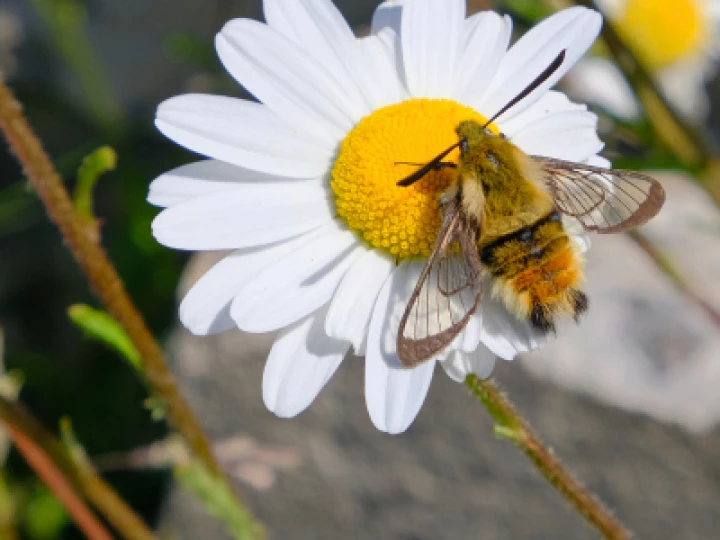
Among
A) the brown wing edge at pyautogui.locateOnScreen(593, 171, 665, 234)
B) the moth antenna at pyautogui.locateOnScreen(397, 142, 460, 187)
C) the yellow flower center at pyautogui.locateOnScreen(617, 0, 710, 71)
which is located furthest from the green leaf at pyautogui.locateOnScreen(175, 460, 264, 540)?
the yellow flower center at pyautogui.locateOnScreen(617, 0, 710, 71)

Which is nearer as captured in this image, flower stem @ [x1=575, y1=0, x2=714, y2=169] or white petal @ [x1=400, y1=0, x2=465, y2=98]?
white petal @ [x1=400, y1=0, x2=465, y2=98]

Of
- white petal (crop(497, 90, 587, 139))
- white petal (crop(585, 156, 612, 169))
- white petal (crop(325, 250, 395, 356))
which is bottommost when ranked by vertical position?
white petal (crop(585, 156, 612, 169))

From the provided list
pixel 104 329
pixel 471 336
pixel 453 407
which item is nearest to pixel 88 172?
pixel 104 329

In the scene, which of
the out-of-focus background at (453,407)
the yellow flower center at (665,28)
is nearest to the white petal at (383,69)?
the out-of-focus background at (453,407)

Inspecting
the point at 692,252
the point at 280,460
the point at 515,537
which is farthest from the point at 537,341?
the point at 692,252

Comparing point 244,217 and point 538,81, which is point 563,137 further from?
point 244,217

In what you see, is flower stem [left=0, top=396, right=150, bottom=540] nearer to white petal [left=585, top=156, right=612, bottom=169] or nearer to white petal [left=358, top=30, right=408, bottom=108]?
white petal [left=358, top=30, right=408, bottom=108]

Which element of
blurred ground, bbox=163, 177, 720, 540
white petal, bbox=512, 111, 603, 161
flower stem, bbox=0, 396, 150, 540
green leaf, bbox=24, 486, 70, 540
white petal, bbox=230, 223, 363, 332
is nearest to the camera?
white petal, bbox=230, 223, 363, 332
